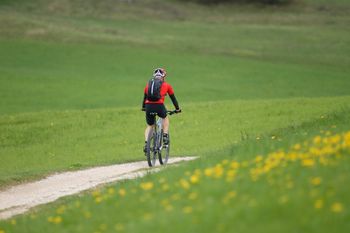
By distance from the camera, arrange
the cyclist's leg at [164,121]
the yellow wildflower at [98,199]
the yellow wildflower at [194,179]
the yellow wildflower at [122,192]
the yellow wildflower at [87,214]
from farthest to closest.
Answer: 1. the cyclist's leg at [164,121]
2. the yellow wildflower at [98,199]
3. the yellow wildflower at [122,192]
4. the yellow wildflower at [87,214]
5. the yellow wildflower at [194,179]

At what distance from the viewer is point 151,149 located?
17.9 m

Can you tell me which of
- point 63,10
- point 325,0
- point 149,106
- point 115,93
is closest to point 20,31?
point 63,10

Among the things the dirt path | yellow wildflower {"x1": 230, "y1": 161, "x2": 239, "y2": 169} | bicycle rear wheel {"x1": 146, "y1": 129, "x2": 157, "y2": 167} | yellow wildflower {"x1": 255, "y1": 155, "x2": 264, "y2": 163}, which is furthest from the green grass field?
bicycle rear wheel {"x1": 146, "y1": 129, "x2": 157, "y2": 167}

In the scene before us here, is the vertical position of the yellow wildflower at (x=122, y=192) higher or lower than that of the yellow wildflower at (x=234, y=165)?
lower

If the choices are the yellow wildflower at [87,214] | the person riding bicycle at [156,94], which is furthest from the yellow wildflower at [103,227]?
the person riding bicycle at [156,94]

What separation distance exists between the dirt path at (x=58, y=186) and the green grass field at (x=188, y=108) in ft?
1.81

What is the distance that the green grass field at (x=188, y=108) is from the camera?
30.2ft

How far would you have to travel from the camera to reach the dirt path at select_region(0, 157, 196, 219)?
47.7 ft

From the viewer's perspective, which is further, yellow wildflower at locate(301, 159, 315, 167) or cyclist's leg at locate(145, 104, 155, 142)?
cyclist's leg at locate(145, 104, 155, 142)

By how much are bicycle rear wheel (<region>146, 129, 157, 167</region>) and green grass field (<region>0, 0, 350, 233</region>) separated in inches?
92.3

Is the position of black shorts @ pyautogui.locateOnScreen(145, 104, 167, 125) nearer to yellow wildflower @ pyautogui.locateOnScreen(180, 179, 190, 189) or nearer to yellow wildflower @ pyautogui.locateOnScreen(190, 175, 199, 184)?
yellow wildflower @ pyautogui.locateOnScreen(180, 179, 190, 189)

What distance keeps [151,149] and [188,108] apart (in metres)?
12.5

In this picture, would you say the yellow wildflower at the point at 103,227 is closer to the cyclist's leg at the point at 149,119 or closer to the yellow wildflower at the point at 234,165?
the yellow wildflower at the point at 234,165

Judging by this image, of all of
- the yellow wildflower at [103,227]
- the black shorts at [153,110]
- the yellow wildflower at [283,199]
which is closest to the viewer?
the yellow wildflower at [283,199]
